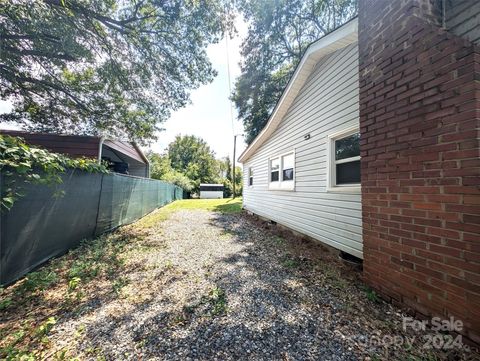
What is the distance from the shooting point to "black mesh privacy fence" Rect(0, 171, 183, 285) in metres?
2.90

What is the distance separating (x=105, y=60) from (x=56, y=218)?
5.56 meters

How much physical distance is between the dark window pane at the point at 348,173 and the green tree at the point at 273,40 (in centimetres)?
909

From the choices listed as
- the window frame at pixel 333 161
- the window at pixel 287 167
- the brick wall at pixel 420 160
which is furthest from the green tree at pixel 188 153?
the brick wall at pixel 420 160

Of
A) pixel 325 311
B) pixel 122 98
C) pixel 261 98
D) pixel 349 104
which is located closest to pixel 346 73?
pixel 349 104

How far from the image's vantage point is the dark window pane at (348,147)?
391cm

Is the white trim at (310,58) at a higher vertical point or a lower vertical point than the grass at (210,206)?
higher

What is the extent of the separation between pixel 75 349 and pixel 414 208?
369 centimetres

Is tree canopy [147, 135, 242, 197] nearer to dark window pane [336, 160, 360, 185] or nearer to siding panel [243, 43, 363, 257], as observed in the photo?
siding panel [243, 43, 363, 257]

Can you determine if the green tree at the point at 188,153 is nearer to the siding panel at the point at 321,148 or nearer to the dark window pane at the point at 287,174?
the dark window pane at the point at 287,174

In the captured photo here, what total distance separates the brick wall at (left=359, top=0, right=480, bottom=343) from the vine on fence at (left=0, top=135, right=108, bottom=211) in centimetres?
474

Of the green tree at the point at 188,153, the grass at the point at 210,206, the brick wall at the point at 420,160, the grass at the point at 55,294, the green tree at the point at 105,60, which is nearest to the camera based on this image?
the brick wall at the point at 420,160

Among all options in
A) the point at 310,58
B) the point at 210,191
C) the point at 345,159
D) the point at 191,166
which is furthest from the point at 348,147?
the point at 191,166

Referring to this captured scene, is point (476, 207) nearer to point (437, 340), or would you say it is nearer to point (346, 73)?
point (437, 340)

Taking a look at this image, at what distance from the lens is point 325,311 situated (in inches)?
96.3
